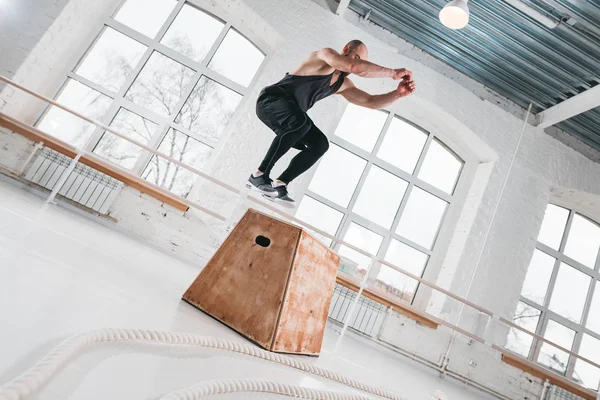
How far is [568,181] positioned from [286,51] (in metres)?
4.65

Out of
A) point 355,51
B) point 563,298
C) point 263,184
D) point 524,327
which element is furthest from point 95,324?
point 563,298

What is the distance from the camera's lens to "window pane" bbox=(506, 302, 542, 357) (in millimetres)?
4562

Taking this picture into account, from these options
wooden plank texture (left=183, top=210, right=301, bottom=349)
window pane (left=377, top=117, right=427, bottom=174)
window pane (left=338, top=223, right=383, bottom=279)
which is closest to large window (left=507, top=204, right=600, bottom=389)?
window pane (left=338, top=223, right=383, bottom=279)

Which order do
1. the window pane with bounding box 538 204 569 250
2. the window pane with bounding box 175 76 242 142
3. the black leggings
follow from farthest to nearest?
the window pane with bounding box 538 204 569 250 → the window pane with bounding box 175 76 242 142 → the black leggings

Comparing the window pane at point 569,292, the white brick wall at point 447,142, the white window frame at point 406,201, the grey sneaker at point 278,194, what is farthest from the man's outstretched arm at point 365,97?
the window pane at point 569,292

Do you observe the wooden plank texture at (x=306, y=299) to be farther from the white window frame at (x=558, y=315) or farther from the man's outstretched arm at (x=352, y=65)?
the white window frame at (x=558, y=315)

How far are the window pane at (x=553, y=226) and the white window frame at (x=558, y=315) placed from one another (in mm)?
52

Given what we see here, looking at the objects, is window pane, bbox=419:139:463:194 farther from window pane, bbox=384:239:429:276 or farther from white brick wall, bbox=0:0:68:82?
white brick wall, bbox=0:0:68:82

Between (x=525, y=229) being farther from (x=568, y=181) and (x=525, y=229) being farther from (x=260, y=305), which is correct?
(x=260, y=305)

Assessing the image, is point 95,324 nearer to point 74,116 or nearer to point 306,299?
point 306,299

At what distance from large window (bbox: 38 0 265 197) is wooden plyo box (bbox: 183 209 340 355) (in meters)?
3.08

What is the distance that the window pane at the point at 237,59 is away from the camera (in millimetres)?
4590

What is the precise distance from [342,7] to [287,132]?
11.6 feet

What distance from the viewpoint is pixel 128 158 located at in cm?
414
